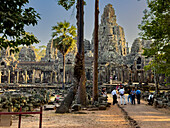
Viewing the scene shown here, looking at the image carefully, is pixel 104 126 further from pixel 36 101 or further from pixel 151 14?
pixel 151 14

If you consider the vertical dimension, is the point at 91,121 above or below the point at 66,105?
below

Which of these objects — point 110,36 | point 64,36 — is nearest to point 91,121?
point 64,36

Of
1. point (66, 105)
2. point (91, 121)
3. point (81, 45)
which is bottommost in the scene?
point (91, 121)

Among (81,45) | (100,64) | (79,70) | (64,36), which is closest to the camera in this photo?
(79,70)

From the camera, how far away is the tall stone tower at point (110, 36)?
6154 cm

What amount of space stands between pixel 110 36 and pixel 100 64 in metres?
20.6

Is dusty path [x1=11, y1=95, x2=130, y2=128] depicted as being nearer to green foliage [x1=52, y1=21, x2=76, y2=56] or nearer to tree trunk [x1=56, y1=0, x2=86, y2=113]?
tree trunk [x1=56, y1=0, x2=86, y2=113]

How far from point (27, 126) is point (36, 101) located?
7090mm

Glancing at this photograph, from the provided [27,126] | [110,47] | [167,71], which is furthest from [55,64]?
[27,126]

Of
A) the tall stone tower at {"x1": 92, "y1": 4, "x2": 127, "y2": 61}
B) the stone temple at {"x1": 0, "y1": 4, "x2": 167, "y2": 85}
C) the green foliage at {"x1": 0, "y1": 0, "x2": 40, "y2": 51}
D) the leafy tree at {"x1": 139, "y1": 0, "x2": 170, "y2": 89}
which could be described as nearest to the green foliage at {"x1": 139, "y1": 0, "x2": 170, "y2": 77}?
the leafy tree at {"x1": 139, "y1": 0, "x2": 170, "y2": 89}

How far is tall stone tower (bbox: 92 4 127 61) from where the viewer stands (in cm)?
6154

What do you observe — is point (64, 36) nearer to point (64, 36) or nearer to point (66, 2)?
point (64, 36)

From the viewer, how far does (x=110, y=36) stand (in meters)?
65.5

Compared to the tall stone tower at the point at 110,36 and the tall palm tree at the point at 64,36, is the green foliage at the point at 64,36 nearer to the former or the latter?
the tall palm tree at the point at 64,36
